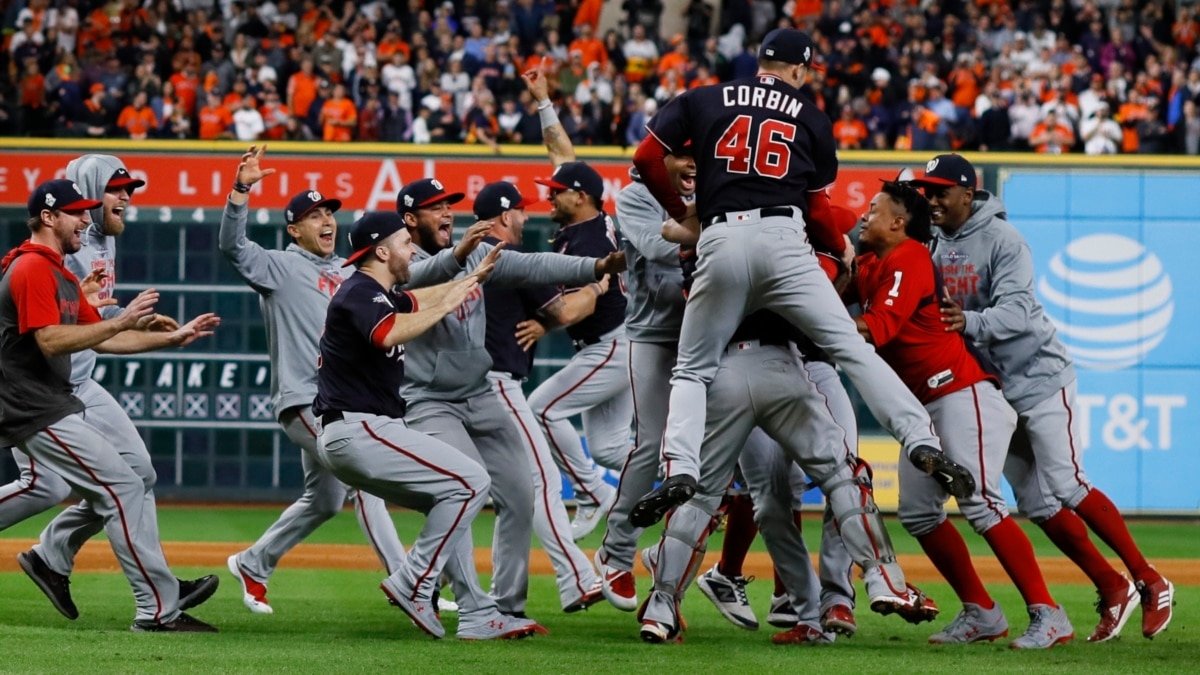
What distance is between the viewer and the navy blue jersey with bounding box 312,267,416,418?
688 cm

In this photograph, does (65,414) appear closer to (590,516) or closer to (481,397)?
(481,397)

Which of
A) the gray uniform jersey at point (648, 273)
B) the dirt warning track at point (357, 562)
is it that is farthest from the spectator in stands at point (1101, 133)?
the gray uniform jersey at point (648, 273)

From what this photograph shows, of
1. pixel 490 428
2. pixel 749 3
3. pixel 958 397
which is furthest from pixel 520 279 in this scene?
pixel 749 3

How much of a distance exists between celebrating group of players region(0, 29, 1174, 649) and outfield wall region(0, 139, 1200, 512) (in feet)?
21.3

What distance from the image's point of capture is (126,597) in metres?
8.83

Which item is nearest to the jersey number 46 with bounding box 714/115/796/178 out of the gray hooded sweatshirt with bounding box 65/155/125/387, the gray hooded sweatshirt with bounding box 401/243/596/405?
the gray hooded sweatshirt with bounding box 401/243/596/405

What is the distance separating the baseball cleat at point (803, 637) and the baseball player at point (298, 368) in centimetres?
204

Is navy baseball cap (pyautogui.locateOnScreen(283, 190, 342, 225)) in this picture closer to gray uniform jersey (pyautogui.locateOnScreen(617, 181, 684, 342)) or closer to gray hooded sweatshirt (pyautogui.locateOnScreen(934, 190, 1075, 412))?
gray uniform jersey (pyautogui.locateOnScreen(617, 181, 684, 342))

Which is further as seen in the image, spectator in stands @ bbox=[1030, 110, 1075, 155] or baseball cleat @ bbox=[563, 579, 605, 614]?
spectator in stands @ bbox=[1030, 110, 1075, 155]

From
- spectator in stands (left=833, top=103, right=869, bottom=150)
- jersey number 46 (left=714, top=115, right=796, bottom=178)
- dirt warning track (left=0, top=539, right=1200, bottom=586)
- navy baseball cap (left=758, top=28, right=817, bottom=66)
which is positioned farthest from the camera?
spectator in stands (left=833, top=103, right=869, bottom=150)

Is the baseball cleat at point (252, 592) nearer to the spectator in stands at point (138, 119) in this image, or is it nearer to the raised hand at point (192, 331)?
the raised hand at point (192, 331)

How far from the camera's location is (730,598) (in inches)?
314

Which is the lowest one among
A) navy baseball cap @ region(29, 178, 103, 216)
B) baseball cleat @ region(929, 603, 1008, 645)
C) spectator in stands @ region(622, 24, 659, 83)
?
baseball cleat @ region(929, 603, 1008, 645)

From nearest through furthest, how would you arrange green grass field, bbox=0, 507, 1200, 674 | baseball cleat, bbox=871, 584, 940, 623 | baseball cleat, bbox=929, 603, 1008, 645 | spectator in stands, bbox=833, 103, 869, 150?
green grass field, bbox=0, 507, 1200, 674 → baseball cleat, bbox=871, 584, 940, 623 → baseball cleat, bbox=929, 603, 1008, 645 → spectator in stands, bbox=833, 103, 869, 150
